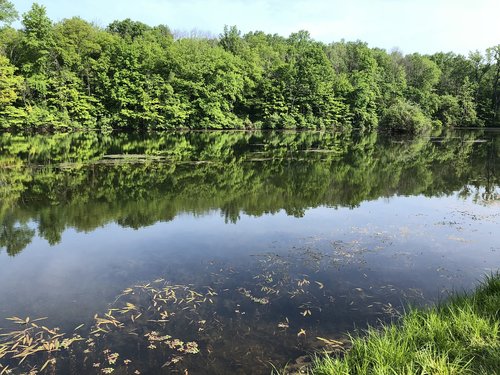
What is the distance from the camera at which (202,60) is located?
55781 mm

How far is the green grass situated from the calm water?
3.67ft

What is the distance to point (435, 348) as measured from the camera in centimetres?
438

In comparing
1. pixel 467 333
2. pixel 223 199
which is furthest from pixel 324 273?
pixel 223 199

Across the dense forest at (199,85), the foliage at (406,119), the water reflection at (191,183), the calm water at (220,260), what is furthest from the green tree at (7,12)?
the foliage at (406,119)

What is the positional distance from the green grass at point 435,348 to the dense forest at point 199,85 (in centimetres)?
4518

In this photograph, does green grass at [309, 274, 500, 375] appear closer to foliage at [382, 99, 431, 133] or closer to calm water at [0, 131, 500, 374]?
calm water at [0, 131, 500, 374]

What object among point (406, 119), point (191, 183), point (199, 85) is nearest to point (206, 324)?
point (191, 183)

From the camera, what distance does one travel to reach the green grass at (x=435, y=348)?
3949 millimetres

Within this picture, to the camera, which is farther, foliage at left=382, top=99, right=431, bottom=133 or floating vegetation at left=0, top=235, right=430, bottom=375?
foliage at left=382, top=99, right=431, bottom=133

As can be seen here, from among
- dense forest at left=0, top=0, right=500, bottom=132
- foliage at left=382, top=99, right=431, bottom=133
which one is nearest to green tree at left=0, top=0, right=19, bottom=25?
dense forest at left=0, top=0, right=500, bottom=132

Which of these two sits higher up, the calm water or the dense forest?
the dense forest

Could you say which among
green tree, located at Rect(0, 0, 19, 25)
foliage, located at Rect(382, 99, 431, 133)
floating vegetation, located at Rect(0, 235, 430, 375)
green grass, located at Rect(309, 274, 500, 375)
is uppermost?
green tree, located at Rect(0, 0, 19, 25)

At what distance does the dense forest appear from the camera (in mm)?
44531

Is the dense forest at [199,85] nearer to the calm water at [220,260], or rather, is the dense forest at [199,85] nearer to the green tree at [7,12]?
the green tree at [7,12]
